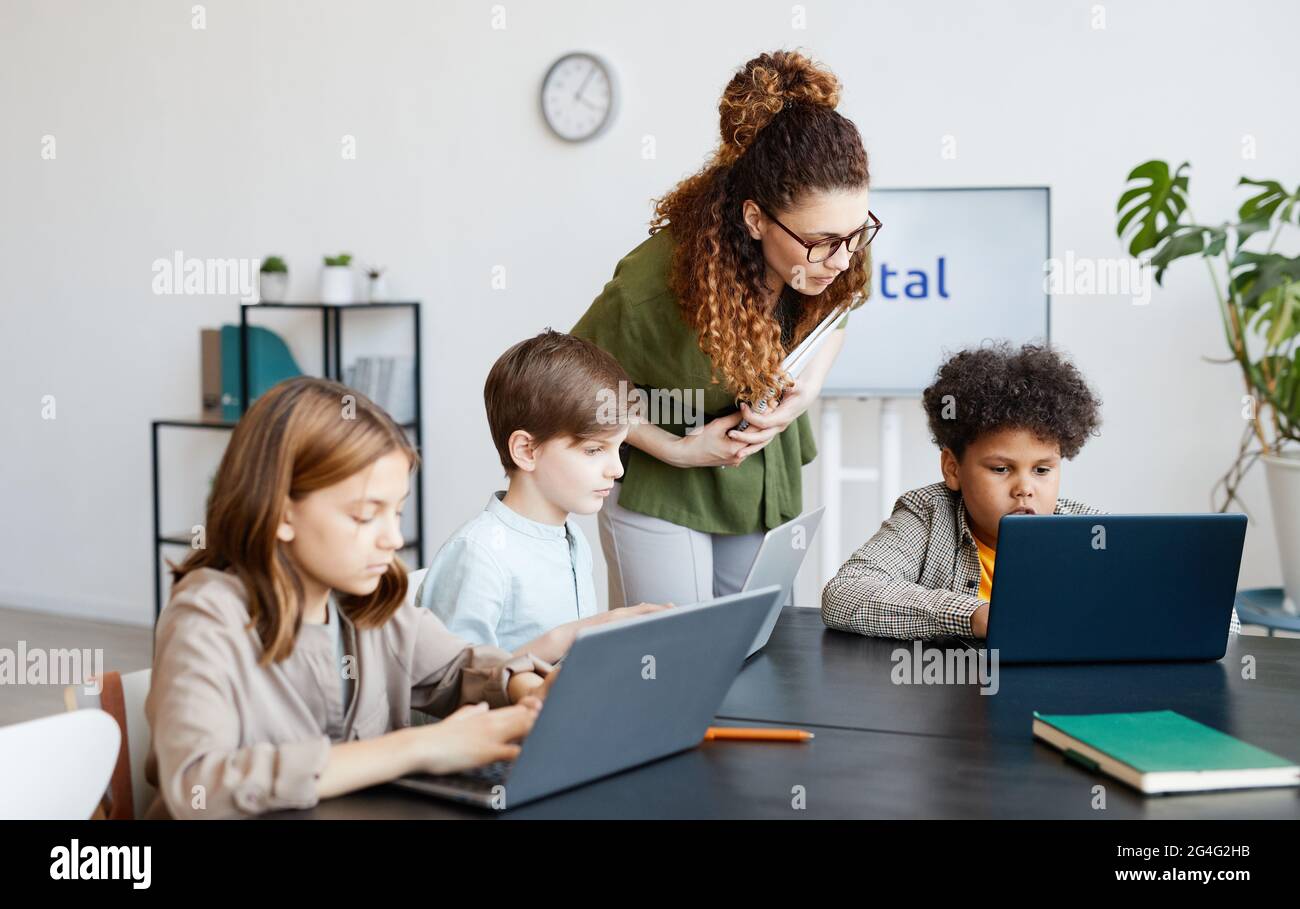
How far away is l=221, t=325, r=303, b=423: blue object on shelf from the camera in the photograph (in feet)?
15.0

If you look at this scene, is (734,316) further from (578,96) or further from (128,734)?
(578,96)

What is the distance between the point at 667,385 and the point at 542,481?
446 millimetres

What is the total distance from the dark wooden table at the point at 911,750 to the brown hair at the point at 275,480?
21 cm

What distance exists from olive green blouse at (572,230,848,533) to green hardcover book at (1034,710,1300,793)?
932 millimetres

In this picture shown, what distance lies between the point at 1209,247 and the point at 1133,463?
0.76 meters

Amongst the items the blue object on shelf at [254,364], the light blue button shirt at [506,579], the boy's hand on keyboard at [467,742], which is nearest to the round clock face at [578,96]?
the blue object on shelf at [254,364]

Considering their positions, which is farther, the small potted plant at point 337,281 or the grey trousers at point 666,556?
the small potted plant at point 337,281

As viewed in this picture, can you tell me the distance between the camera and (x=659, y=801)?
1.22m

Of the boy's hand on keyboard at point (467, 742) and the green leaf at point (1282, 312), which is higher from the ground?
the green leaf at point (1282, 312)

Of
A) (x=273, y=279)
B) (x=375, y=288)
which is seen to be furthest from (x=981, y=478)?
(x=273, y=279)

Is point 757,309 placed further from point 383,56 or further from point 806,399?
point 383,56

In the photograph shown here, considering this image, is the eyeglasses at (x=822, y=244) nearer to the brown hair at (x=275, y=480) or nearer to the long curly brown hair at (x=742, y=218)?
the long curly brown hair at (x=742, y=218)

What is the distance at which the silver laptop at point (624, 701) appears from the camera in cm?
116

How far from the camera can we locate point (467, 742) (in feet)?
4.09
